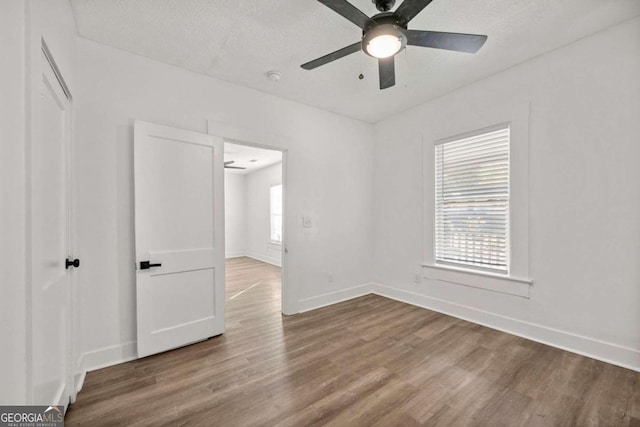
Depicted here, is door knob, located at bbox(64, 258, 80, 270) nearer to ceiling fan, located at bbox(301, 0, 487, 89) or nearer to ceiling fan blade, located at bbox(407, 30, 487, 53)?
ceiling fan, located at bbox(301, 0, 487, 89)

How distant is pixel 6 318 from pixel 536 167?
151 inches

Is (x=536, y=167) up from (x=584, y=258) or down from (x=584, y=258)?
up

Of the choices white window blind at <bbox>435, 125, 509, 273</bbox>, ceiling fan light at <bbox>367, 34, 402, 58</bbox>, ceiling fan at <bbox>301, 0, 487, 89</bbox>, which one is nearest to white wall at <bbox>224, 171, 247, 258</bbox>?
white window blind at <bbox>435, 125, 509, 273</bbox>

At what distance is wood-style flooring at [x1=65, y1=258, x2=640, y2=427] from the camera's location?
1.71 meters

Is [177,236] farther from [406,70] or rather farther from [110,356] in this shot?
[406,70]

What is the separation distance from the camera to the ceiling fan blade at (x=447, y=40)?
1.73m

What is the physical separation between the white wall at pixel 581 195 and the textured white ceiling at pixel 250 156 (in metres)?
3.92

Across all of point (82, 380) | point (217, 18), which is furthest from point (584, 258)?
point (82, 380)

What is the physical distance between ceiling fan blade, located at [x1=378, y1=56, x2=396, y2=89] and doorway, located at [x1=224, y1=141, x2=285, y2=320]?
3.16m

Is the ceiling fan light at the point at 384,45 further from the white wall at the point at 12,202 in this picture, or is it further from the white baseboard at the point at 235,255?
the white baseboard at the point at 235,255

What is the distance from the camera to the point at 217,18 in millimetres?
2096

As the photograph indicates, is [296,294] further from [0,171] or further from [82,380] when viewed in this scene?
[0,171]

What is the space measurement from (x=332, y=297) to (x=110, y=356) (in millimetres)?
2544

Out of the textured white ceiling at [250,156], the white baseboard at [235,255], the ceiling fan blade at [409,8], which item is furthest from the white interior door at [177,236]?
the white baseboard at [235,255]
